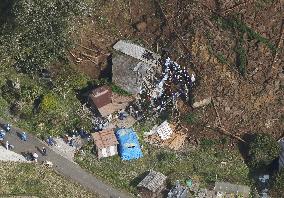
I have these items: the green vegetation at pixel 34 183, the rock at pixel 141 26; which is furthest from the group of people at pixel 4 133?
the rock at pixel 141 26

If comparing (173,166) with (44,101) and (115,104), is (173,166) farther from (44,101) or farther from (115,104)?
(44,101)

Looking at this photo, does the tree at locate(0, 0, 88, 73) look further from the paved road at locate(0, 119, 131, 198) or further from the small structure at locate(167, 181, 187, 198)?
the small structure at locate(167, 181, 187, 198)

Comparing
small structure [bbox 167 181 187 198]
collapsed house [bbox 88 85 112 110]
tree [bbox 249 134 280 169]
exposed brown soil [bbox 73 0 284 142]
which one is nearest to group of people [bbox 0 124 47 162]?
collapsed house [bbox 88 85 112 110]

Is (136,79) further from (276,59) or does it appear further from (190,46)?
(276,59)

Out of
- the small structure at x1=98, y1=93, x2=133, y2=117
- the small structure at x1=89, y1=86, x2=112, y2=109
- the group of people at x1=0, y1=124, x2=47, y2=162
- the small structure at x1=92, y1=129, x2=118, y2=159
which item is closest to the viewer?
the small structure at x1=92, y1=129, x2=118, y2=159

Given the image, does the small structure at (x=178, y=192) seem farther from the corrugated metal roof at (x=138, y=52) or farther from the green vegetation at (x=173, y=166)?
the corrugated metal roof at (x=138, y=52)

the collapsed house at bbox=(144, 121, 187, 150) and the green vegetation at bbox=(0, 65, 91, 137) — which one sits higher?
the green vegetation at bbox=(0, 65, 91, 137)

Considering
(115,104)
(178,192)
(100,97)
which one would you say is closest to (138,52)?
(115,104)

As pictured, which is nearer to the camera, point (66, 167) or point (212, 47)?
point (66, 167)
